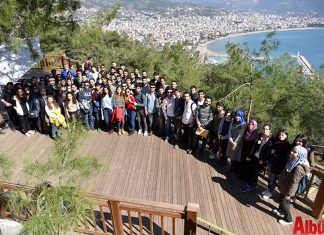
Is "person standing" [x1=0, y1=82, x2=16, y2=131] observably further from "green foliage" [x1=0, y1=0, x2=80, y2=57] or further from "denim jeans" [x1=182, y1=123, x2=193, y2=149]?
"denim jeans" [x1=182, y1=123, x2=193, y2=149]

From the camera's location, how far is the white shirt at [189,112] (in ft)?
21.0

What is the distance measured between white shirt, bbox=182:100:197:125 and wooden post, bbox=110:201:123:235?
10.4 feet

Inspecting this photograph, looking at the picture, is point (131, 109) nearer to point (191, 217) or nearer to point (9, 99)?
point (9, 99)

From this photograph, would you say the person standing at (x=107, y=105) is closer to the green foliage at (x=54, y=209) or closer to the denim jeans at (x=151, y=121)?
the denim jeans at (x=151, y=121)

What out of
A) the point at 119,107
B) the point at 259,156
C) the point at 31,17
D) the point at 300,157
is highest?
the point at 31,17

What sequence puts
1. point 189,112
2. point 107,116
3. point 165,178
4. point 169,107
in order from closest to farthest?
point 165,178
point 189,112
point 169,107
point 107,116

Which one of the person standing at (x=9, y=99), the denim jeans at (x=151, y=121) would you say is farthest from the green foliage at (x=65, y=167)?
the person standing at (x=9, y=99)

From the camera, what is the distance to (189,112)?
256 inches

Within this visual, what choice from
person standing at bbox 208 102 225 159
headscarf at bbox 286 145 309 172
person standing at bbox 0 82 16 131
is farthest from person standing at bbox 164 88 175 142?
person standing at bbox 0 82 16 131

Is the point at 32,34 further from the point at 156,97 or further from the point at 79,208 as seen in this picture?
the point at 79,208

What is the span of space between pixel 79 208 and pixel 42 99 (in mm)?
4653

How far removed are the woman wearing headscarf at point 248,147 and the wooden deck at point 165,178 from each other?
272mm

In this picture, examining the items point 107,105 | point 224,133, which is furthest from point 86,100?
point 224,133

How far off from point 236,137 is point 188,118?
4.33ft
